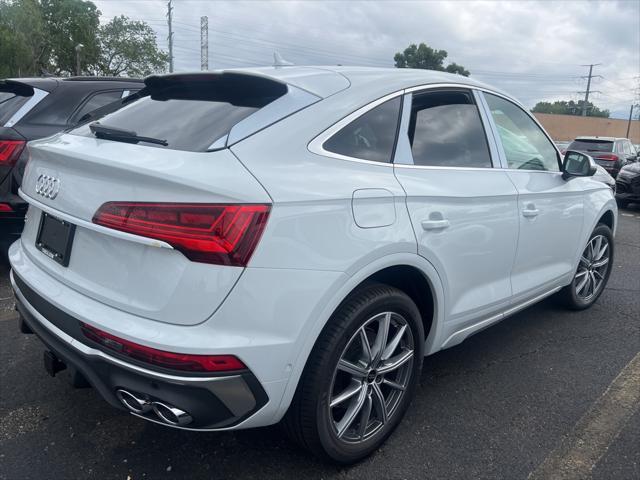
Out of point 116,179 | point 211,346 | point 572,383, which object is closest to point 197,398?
point 211,346

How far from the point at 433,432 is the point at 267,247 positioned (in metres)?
1.45

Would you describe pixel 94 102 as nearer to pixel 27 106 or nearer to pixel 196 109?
pixel 27 106

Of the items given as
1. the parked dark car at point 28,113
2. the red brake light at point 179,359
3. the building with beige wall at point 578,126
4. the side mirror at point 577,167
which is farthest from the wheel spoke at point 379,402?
the building with beige wall at point 578,126

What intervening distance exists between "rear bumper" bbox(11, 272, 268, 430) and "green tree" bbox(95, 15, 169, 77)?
55.9 meters

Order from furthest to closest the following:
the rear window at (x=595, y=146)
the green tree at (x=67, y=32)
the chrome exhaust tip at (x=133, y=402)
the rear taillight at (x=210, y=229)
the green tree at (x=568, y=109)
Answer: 1. the green tree at (x=568, y=109)
2. the green tree at (x=67, y=32)
3. the rear window at (x=595, y=146)
4. the chrome exhaust tip at (x=133, y=402)
5. the rear taillight at (x=210, y=229)

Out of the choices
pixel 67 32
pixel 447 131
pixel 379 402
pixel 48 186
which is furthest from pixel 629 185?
pixel 67 32

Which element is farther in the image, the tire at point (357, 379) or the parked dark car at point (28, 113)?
the parked dark car at point (28, 113)

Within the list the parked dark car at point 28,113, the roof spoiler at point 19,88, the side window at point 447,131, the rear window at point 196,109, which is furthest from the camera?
the roof spoiler at point 19,88

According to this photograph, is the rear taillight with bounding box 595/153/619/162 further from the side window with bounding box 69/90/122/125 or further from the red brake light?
the red brake light

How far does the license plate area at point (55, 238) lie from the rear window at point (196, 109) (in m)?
0.43

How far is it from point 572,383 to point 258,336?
226cm

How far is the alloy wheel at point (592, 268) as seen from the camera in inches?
168

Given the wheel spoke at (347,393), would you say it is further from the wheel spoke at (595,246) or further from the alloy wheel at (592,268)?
the wheel spoke at (595,246)

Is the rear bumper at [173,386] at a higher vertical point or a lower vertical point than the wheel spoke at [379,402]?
higher
